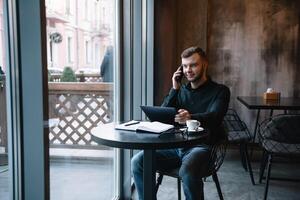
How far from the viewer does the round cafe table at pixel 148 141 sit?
1.67 meters

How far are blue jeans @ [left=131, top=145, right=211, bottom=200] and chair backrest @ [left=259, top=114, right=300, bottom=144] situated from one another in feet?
3.15

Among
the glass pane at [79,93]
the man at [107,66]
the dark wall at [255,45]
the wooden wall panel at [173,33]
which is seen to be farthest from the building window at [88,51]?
the dark wall at [255,45]

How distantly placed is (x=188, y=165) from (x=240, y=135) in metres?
1.71

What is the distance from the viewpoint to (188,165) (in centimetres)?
203

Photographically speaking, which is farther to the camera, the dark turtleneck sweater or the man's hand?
the dark turtleneck sweater

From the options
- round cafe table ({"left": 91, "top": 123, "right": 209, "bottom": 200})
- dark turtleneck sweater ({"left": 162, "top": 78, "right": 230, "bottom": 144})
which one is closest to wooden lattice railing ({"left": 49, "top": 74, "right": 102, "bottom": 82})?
round cafe table ({"left": 91, "top": 123, "right": 209, "bottom": 200})

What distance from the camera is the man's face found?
2385mm

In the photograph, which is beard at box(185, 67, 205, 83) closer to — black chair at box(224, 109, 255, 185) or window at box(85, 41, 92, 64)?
window at box(85, 41, 92, 64)

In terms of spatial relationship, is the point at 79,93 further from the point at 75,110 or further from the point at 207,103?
the point at 207,103

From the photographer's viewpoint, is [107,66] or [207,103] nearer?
[207,103]

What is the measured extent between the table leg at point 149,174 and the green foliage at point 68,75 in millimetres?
571

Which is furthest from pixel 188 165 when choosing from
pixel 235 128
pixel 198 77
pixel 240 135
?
pixel 235 128

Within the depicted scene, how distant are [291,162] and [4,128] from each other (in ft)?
12.3

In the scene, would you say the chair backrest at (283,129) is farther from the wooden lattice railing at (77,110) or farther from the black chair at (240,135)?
the wooden lattice railing at (77,110)
